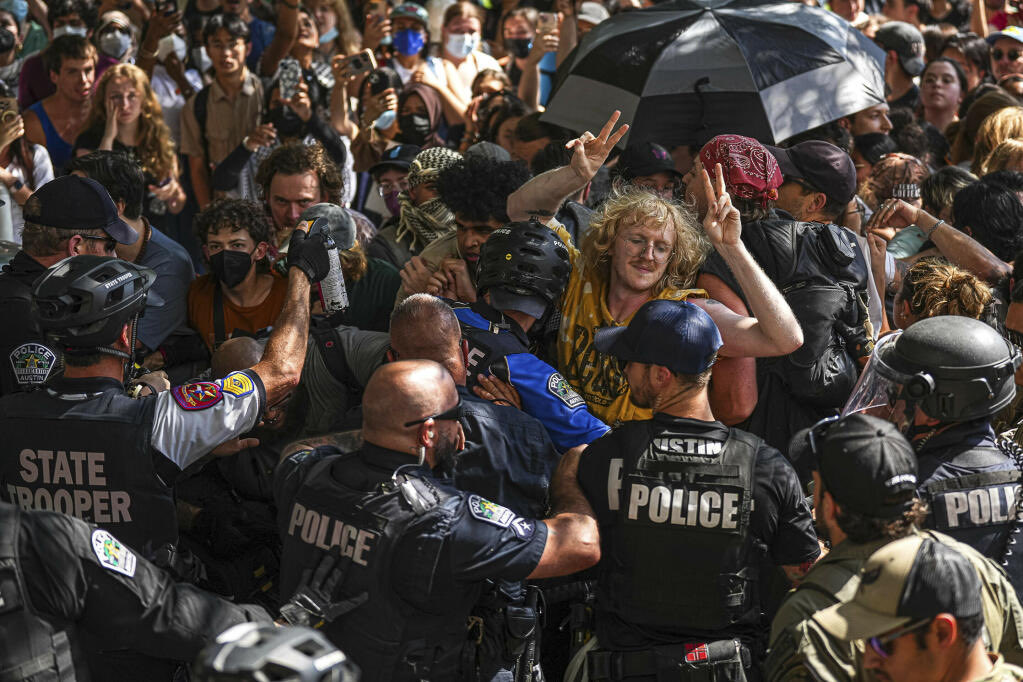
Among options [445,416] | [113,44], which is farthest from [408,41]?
[445,416]

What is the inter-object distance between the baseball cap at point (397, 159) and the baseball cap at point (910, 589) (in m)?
5.17

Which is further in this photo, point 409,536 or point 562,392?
point 562,392

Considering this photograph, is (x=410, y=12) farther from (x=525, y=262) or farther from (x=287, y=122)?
(x=525, y=262)

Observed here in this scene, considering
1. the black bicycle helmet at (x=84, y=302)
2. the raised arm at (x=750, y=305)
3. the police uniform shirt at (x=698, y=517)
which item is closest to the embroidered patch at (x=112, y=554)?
the black bicycle helmet at (x=84, y=302)

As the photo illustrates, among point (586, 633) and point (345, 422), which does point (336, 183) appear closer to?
point (345, 422)

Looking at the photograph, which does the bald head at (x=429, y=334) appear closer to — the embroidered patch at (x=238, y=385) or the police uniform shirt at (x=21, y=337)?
the embroidered patch at (x=238, y=385)

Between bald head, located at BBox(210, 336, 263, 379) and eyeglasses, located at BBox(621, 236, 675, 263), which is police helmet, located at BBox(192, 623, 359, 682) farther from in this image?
eyeglasses, located at BBox(621, 236, 675, 263)

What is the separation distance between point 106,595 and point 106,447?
0.89 metres

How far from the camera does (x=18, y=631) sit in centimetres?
310

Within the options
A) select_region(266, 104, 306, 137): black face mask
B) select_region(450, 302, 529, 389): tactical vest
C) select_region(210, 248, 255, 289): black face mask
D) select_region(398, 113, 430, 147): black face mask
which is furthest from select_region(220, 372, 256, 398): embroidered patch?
select_region(398, 113, 430, 147): black face mask

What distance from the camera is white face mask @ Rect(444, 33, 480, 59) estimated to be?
10492 millimetres

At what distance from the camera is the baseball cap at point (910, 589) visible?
2681 millimetres

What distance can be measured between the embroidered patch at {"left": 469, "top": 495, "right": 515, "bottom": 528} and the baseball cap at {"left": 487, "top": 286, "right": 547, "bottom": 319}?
1185 mm

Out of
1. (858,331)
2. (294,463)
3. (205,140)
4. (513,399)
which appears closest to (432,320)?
(513,399)
